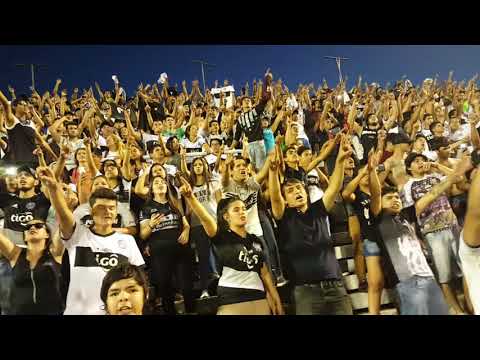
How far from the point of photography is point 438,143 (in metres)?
4.92

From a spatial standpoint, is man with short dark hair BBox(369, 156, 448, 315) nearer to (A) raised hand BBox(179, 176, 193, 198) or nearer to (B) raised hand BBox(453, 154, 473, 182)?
(B) raised hand BBox(453, 154, 473, 182)

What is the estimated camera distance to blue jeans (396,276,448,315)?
4344 millimetres

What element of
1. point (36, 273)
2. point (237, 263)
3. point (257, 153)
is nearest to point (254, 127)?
point (257, 153)

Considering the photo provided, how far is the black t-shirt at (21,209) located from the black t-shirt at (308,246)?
2.28 meters

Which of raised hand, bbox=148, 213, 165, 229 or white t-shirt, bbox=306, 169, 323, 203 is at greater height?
white t-shirt, bbox=306, 169, 323, 203

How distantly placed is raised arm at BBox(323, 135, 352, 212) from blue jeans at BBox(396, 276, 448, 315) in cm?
100

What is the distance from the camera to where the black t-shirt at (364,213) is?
180 inches

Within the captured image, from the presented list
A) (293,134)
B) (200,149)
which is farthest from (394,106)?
(200,149)

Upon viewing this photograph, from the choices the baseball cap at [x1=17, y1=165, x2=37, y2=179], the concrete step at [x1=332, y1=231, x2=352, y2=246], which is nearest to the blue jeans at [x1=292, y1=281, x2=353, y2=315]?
the concrete step at [x1=332, y1=231, x2=352, y2=246]

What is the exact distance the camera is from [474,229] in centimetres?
458

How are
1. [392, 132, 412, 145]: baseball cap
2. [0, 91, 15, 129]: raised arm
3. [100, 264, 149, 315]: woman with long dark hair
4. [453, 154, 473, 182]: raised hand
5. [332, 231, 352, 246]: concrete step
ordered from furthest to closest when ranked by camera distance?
[392, 132, 412, 145]: baseball cap, [453, 154, 473, 182]: raised hand, [0, 91, 15, 129]: raised arm, [332, 231, 352, 246]: concrete step, [100, 264, 149, 315]: woman with long dark hair
